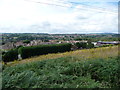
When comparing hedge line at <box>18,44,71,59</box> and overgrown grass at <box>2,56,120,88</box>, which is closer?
overgrown grass at <box>2,56,120,88</box>

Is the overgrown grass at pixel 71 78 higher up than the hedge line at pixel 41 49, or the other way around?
the overgrown grass at pixel 71 78

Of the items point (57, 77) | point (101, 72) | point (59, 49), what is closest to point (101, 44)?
point (59, 49)

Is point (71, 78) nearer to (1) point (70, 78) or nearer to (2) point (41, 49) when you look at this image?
(1) point (70, 78)

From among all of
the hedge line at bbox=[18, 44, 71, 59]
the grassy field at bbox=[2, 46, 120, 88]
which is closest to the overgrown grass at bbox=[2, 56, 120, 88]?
the grassy field at bbox=[2, 46, 120, 88]

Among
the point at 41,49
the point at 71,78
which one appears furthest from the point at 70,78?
the point at 41,49

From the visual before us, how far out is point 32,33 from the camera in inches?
268

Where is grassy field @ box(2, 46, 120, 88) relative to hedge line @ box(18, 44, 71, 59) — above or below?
above

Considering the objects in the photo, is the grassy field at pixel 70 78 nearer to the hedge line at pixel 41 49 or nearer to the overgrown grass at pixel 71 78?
the overgrown grass at pixel 71 78

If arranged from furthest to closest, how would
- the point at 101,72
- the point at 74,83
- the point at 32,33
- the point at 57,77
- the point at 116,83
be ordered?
the point at 32,33, the point at 101,72, the point at 116,83, the point at 57,77, the point at 74,83

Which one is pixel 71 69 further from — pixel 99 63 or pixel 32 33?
pixel 32 33

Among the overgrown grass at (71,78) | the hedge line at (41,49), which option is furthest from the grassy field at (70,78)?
the hedge line at (41,49)

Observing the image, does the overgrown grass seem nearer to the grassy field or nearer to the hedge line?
the grassy field

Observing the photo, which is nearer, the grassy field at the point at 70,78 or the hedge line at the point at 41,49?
the grassy field at the point at 70,78

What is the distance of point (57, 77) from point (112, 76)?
1560mm
